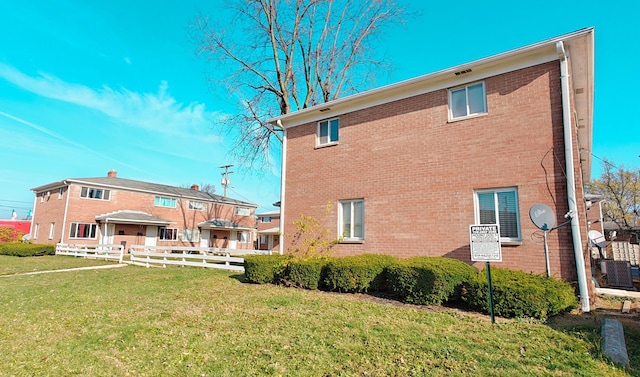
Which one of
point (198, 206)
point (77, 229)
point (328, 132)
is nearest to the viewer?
point (328, 132)

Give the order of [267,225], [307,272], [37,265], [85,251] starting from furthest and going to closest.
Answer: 1. [267,225]
2. [85,251]
3. [37,265]
4. [307,272]

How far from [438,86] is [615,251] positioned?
10.8 m

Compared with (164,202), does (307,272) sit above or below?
below

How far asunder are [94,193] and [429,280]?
30.3 m

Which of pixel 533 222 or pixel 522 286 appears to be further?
pixel 533 222

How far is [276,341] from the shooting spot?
4953 mm

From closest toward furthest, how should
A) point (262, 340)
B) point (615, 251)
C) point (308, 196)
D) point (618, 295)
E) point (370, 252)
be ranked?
point (262, 340), point (618, 295), point (370, 252), point (308, 196), point (615, 251)

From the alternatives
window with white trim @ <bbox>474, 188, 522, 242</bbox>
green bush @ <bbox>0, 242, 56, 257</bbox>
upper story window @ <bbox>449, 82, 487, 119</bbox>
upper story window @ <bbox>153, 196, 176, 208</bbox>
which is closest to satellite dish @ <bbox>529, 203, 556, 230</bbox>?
window with white trim @ <bbox>474, 188, 522, 242</bbox>

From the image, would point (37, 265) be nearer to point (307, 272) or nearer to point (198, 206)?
point (307, 272)

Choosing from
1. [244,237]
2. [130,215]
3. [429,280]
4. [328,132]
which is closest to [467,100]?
[328,132]

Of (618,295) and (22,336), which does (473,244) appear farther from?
(22,336)

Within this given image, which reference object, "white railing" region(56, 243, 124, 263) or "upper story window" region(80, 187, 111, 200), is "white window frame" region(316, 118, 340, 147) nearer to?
"white railing" region(56, 243, 124, 263)

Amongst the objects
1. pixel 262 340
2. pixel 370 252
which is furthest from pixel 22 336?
pixel 370 252

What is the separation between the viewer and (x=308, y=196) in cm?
1304
